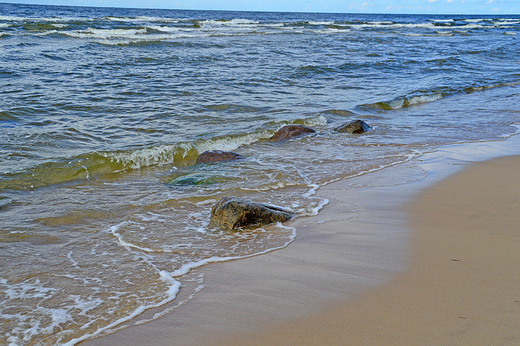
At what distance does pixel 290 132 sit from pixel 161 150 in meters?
2.35

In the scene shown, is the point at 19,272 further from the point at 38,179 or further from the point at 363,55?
the point at 363,55

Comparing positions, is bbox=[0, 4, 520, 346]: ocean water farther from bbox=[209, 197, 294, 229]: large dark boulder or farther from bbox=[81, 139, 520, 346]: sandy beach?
bbox=[81, 139, 520, 346]: sandy beach

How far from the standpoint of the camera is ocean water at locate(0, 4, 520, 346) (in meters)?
2.87

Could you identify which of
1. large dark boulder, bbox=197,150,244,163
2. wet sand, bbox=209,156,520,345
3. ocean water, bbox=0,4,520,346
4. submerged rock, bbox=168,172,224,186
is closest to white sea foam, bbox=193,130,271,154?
ocean water, bbox=0,4,520,346

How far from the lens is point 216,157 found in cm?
608

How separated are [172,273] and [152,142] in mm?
4201

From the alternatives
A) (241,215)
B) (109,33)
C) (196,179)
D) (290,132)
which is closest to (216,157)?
(196,179)

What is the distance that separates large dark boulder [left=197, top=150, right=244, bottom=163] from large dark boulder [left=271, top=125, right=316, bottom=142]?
4.44 ft

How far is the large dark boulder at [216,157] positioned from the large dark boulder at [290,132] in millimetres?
1355

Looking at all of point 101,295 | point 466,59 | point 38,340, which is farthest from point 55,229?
point 466,59

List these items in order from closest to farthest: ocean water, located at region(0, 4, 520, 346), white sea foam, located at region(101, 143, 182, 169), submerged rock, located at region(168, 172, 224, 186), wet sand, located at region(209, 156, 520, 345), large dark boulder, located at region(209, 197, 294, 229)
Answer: wet sand, located at region(209, 156, 520, 345) → ocean water, located at region(0, 4, 520, 346) → large dark boulder, located at region(209, 197, 294, 229) → submerged rock, located at region(168, 172, 224, 186) → white sea foam, located at region(101, 143, 182, 169)

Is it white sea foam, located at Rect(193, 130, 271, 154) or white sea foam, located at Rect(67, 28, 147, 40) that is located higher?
white sea foam, located at Rect(67, 28, 147, 40)

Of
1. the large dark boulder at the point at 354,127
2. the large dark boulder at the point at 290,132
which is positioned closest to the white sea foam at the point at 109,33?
the large dark boulder at the point at 290,132

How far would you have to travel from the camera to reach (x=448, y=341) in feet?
6.64
